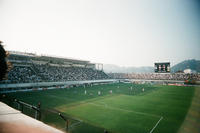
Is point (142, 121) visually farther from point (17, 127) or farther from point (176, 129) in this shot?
point (17, 127)

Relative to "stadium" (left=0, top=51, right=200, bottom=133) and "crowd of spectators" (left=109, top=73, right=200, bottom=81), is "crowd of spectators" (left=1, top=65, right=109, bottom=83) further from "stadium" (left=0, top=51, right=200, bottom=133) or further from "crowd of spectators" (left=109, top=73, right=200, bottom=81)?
"crowd of spectators" (left=109, top=73, right=200, bottom=81)

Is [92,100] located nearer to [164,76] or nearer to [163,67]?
[163,67]

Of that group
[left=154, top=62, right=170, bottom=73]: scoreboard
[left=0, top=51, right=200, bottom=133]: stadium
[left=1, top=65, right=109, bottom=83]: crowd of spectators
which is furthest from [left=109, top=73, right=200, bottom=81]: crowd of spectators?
[left=1, top=65, right=109, bottom=83]: crowd of spectators

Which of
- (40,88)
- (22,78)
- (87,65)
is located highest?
(87,65)

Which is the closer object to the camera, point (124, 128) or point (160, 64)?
point (124, 128)

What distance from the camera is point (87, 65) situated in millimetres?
71375

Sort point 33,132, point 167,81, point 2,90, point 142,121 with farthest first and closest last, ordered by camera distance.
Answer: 1. point 167,81
2. point 2,90
3. point 142,121
4. point 33,132

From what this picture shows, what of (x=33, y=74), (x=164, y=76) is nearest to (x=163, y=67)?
(x=164, y=76)

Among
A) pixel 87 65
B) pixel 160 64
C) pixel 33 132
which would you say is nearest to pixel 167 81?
pixel 160 64

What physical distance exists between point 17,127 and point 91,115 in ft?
42.4

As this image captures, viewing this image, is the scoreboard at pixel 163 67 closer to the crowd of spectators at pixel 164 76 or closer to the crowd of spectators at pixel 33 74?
the crowd of spectators at pixel 164 76

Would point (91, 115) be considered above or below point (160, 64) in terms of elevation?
below

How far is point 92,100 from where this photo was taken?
24.4m

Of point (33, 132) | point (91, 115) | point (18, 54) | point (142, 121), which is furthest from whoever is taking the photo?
point (18, 54)
